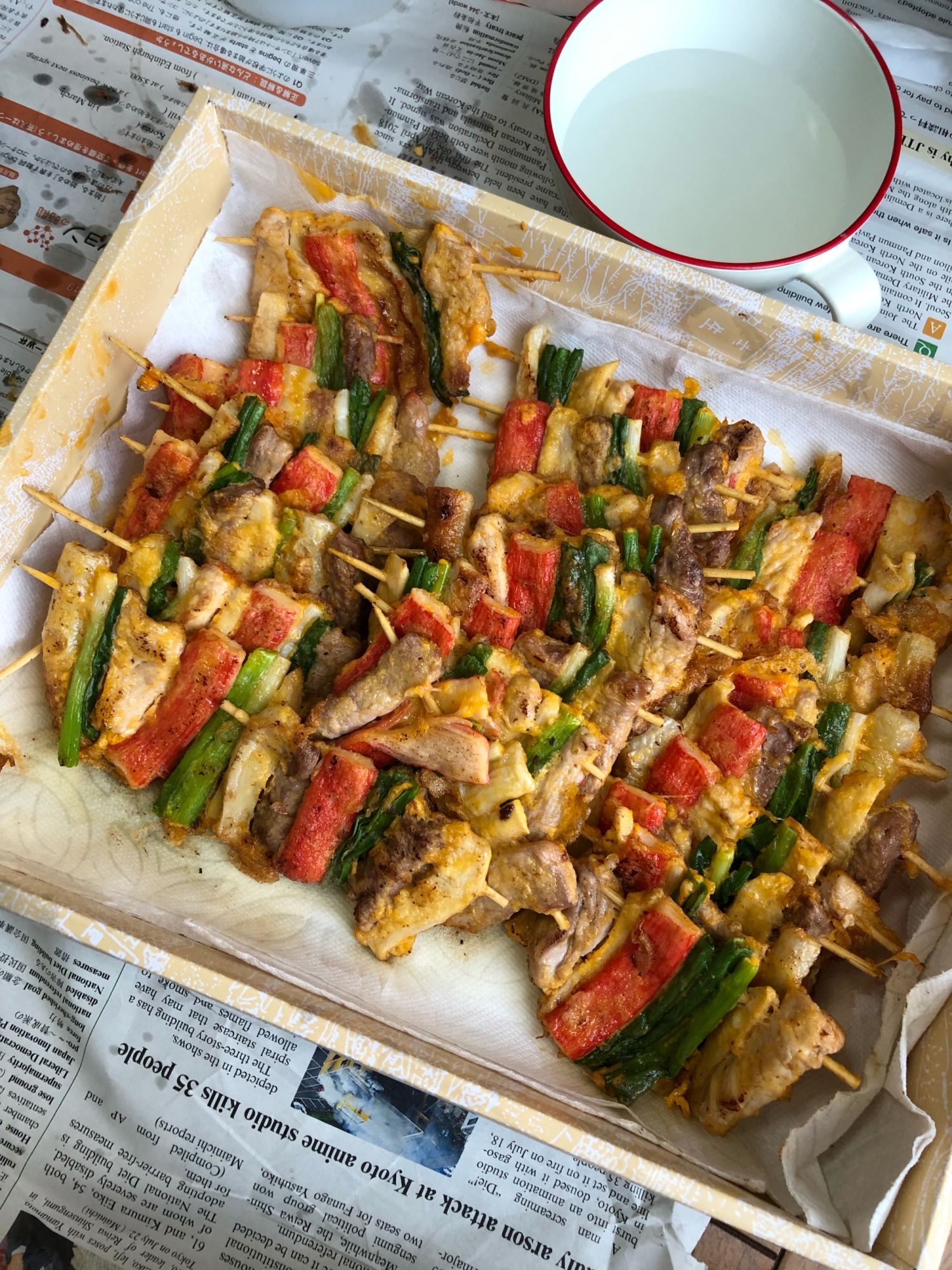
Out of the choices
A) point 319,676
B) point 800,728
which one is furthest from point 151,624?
point 800,728

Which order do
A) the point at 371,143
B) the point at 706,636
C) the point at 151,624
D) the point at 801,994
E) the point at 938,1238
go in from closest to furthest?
the point at 938,1238
the point at 801,994
the point at 151,624
the point at 706,636
the point at 371,143

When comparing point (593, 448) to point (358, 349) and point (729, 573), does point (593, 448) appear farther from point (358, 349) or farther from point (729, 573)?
point (358, 349)

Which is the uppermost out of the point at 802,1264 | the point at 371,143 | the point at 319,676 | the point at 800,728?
the point at 371,143

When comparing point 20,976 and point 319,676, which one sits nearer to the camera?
point 319,676

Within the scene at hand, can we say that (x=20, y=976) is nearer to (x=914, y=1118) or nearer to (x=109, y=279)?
(x=109, y=279)

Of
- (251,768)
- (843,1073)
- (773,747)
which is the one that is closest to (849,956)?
(843,1073)

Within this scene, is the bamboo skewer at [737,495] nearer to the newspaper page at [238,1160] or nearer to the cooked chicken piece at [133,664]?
the cooked chicken piece at [133,664]
